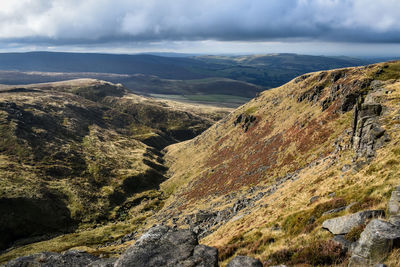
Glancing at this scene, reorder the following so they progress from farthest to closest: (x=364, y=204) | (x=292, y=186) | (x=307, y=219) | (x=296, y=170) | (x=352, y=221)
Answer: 1. (x=296, y=170)
2. (x=292, y=186)
3. (x=307, y=219)
4. (x=364, y=204)
5. (x=352, y=221)

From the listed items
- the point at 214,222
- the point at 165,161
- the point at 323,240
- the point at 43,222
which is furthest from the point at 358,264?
the point at 165,161

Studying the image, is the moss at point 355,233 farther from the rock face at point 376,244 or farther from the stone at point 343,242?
the rock face at point 376,244

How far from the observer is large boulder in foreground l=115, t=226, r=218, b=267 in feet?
54.4

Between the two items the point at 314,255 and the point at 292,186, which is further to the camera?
the point at 292,186

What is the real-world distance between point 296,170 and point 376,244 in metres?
48.4

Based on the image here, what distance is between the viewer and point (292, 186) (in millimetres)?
42562

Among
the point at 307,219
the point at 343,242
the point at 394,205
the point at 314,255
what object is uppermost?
the point at 394,205

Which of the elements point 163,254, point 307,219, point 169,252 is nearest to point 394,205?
point 307,219

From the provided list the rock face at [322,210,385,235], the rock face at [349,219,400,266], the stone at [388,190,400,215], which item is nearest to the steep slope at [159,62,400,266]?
the rock face at [349,219,400,266]

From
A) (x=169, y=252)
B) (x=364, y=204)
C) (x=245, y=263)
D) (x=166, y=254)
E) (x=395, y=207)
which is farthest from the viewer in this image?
(x=364, y=204)

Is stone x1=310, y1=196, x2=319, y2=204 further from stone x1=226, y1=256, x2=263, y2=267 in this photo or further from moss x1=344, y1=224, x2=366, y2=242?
stone x1=226, y1=256, x2=263, y2=267

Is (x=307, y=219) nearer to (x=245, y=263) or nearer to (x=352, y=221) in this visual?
(x=352, y=221)

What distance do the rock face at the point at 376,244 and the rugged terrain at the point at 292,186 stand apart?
1.9 inches

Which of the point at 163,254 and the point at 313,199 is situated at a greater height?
the point at 163,254
